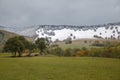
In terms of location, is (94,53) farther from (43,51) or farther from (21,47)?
(21,47)

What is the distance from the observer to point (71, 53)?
15838 centimetres

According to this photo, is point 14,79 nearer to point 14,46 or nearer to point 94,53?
point 14,46

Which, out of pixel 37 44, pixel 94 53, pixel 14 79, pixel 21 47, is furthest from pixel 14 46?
pixel 14 79

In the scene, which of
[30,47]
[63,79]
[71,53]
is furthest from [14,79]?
[71,53]

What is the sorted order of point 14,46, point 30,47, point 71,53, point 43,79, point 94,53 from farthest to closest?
point 71,53
point 94,53
point 30,47
point 14,46
point 43,79

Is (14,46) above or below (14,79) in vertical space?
above

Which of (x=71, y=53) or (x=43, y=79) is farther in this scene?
(x=71, y=53)

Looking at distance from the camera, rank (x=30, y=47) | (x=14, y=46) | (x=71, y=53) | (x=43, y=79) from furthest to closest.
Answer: (x=71, y=53)
(x=30, y=47)
(x=14, y=46)
(x=43, y=79)

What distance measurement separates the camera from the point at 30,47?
128 m

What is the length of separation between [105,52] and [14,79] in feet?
353

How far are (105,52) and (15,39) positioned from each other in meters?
56.1

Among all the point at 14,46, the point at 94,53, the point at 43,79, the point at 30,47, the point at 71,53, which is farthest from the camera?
the point at 71,53

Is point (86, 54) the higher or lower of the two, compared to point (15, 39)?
lower

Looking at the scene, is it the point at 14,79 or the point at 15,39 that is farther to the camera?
the point at 15,39
